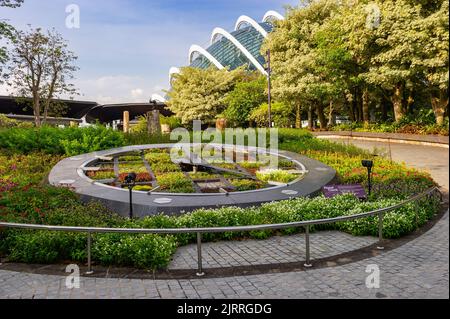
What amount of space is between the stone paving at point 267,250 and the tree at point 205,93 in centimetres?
3619

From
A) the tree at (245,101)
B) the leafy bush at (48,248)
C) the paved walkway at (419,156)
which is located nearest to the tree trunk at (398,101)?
the paved walkway at (419,156)

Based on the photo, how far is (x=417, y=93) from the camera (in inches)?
1292

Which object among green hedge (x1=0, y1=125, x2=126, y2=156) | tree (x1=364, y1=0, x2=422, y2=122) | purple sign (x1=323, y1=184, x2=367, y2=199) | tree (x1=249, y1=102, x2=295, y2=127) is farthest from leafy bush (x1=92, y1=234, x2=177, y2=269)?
tree (x1=249, y1=102, x2=295, y2=127)

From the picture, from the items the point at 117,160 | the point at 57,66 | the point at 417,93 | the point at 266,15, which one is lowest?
the point at 117,160

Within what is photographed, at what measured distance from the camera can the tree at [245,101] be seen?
3912 centimetres

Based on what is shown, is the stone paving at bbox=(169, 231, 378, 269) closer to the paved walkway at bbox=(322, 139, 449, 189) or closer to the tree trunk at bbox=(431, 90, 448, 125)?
the paved walkway at bbox=(322, 139, 449, 189)

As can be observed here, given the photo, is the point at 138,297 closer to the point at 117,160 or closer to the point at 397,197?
the point at 397,197

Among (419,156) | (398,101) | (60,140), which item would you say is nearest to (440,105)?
(398,101)

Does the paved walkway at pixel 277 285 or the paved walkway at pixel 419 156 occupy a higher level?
the paved walkway at pixel 419 156

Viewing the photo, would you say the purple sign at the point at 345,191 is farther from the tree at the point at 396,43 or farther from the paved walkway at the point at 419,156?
the tree at the point at 396,43

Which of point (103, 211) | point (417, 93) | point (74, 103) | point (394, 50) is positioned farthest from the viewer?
point (74, 103)

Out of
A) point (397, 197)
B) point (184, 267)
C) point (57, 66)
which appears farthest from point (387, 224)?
point (57, 66)

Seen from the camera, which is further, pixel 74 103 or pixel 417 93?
pixel 74 103
